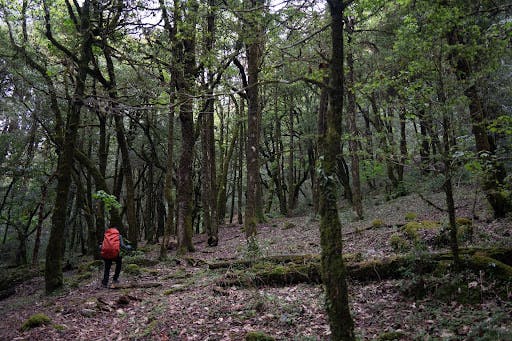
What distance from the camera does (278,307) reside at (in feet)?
22.3

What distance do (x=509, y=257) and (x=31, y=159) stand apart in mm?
20858

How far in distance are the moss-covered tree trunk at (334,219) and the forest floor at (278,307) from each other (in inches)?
46.2

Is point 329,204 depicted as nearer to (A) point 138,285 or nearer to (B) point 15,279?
(A) point 138,285

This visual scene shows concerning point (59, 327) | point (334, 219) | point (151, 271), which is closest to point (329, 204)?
point (334, 219)

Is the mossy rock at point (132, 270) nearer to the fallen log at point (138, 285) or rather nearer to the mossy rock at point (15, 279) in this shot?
the fallen log at point (138, 285)

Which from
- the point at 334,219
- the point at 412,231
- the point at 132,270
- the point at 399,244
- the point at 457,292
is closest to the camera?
the point at 334,219

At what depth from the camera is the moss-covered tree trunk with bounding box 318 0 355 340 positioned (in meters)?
4.24

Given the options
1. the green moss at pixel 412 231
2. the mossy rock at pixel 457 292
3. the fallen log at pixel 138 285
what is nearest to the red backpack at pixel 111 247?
the fallen log at pixel 138 285

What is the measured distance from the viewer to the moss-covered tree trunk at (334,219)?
4.24 m

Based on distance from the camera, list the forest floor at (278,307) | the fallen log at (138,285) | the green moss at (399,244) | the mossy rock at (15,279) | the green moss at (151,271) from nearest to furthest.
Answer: the forest floor at (278,307) → the green moss at (399,244) → the fallen log at (138,285) → the green moss at (151,271) → the mossy rock at (15,279)

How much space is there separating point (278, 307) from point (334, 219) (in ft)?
10.2

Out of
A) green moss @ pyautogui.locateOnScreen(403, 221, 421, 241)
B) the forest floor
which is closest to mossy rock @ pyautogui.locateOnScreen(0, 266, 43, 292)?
the forest floor

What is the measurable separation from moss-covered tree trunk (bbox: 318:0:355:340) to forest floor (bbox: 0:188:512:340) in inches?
46.2

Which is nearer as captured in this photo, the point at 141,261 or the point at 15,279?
the point at 141,261
